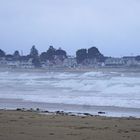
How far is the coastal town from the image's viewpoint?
118 meters

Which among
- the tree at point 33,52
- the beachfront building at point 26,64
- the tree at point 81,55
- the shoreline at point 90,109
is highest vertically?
the tree at point 33,52

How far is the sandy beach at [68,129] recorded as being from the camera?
32.7 feet

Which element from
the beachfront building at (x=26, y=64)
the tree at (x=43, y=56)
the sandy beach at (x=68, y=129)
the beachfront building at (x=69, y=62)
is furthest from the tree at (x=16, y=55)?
the sandy beach at (x=68, y=129)

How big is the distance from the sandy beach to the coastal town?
10168 centimetres

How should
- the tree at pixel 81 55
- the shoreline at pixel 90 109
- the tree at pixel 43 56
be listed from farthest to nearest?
the tree at pixel 43 56
the tree at pixel 81 55
the shoreline at pixel 90 109

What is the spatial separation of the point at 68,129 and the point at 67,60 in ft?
373

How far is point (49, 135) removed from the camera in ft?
33.0

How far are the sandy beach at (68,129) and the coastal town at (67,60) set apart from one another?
10168 centimetres

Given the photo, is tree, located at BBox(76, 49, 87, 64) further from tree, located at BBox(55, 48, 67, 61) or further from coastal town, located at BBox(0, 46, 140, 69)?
tree, located at BBox(55, 48, 67, 61)

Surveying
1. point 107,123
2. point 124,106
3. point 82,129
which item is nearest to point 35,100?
point 124,106

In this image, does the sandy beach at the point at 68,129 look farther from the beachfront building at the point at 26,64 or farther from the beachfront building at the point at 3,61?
the beachfront building at the point at 3,61

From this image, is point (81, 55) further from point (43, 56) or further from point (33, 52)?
point (33, 52)

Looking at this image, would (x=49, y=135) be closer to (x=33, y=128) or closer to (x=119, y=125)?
(x=33, y=128)

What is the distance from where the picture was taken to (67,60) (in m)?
125
